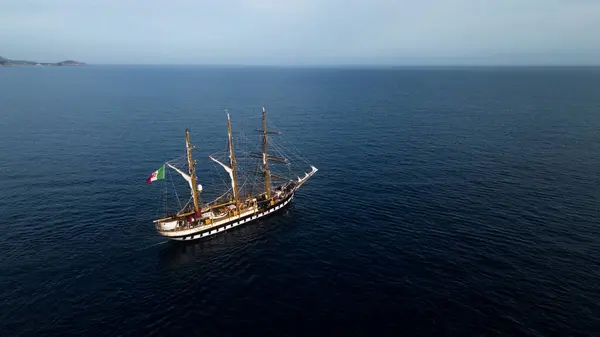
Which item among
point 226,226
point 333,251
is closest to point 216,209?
point 226,226

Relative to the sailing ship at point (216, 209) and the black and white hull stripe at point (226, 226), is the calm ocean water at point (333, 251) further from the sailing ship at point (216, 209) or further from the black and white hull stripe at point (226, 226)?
the sailing ship at point (216, 209)

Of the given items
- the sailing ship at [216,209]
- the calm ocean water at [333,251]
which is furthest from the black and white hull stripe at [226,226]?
the calm ocean water at [333,251]

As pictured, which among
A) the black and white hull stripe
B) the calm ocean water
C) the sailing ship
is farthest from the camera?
the black and white hull stripe

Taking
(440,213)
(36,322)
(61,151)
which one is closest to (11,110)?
(61,151)

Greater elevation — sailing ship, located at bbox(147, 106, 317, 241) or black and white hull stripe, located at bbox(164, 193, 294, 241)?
sailing ship, located at bbox(147, 106, 317, 241)

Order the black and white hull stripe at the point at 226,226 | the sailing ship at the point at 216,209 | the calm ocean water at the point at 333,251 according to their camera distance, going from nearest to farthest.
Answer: the calm ocean water at the point at 333,251
the sailing ship at the point at 216,209
the black and white hull stripe at the point at 226,226

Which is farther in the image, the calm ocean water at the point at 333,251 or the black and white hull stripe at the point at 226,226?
the black and white hull stripe at the point at 226,226

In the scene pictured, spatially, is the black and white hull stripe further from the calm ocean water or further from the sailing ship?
the calm ocean water

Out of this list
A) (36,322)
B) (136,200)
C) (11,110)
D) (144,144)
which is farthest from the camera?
(11,110)

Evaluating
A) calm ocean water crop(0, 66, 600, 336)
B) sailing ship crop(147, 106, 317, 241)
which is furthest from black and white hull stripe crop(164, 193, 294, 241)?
calm ocean water crop(0, 66, 600, 336)

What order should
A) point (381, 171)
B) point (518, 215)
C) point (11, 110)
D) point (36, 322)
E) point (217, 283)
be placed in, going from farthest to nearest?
point (11, 110) → point (381, 171) → point (518, 215) → point (217, 283) → point (36, 322)

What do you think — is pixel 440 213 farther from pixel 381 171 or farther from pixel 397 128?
pixel 397 128
